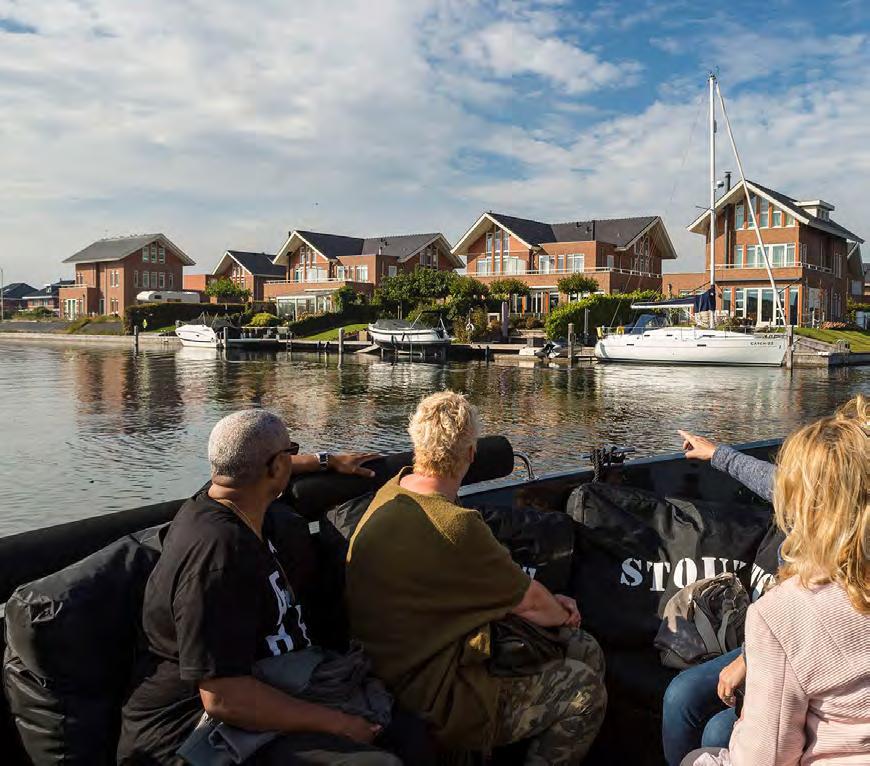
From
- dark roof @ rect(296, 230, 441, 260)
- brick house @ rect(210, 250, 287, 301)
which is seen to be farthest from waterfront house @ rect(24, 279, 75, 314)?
dark roof @ rect(296, 230, 441, 260)

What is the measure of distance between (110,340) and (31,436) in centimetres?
5037

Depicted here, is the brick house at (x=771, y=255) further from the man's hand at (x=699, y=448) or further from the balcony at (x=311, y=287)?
the man's hand at (x=699, y=448)

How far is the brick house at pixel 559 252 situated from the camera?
5825cm

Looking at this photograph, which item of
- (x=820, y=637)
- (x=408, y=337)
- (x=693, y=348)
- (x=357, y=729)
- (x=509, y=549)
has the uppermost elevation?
(x=408, y=337)

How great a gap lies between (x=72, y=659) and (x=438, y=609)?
3.36 ft

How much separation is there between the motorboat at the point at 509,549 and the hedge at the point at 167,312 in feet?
220

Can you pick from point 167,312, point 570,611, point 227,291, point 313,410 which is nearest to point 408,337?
point 313,410

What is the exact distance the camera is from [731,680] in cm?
229

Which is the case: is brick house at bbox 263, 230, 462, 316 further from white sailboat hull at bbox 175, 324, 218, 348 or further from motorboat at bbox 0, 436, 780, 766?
motorboat at bbox 0, 436, 780, 766

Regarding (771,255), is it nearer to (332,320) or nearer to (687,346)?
(687,346)

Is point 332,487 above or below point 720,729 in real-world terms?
above

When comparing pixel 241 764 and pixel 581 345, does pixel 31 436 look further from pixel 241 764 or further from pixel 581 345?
pixel 581 345

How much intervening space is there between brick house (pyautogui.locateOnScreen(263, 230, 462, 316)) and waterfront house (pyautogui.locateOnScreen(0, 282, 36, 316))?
65.5 m

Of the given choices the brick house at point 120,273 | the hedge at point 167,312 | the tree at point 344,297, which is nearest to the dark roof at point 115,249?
the brick house at point 120,273
